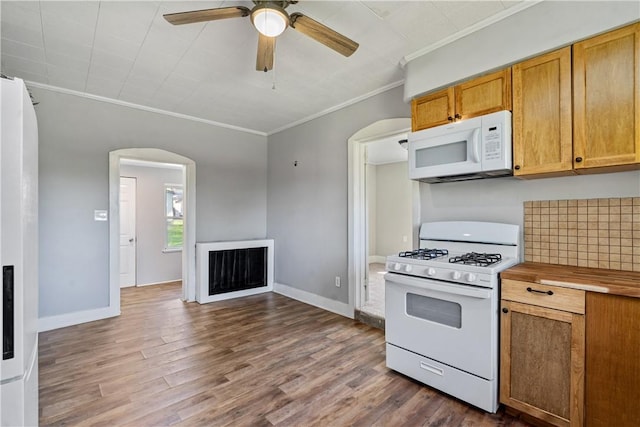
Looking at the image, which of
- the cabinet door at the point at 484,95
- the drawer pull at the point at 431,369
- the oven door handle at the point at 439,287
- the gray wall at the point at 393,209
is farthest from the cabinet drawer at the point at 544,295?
the gray wall at the point at 393,209

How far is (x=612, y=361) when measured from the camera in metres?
1.54

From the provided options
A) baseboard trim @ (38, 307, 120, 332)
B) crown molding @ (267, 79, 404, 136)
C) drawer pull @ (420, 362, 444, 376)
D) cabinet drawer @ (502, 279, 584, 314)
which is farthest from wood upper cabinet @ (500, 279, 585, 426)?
baseboard trim @ (38, 307, 120, 332)

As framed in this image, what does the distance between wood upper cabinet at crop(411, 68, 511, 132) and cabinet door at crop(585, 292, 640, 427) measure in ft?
4.44

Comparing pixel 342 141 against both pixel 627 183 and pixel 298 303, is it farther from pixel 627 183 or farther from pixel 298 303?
pixel 627 183

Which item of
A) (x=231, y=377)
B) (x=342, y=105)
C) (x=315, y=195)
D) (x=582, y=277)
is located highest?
(x=342, y=105)

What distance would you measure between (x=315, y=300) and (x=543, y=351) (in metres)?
2.78

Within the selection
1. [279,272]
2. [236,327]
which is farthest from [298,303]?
[236,327]

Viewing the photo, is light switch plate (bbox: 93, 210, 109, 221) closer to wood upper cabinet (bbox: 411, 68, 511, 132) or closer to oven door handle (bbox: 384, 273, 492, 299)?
oven door handle (bbox: 384, 273, 492, 299)

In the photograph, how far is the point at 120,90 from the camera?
340 cm

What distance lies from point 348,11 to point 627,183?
2096mm

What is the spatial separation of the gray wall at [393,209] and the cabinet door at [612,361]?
211 inches

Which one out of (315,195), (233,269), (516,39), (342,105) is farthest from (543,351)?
(233,269)

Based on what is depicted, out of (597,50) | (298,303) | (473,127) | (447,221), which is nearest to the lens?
(597,50)

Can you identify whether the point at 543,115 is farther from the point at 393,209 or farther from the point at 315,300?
the point at 393,209
